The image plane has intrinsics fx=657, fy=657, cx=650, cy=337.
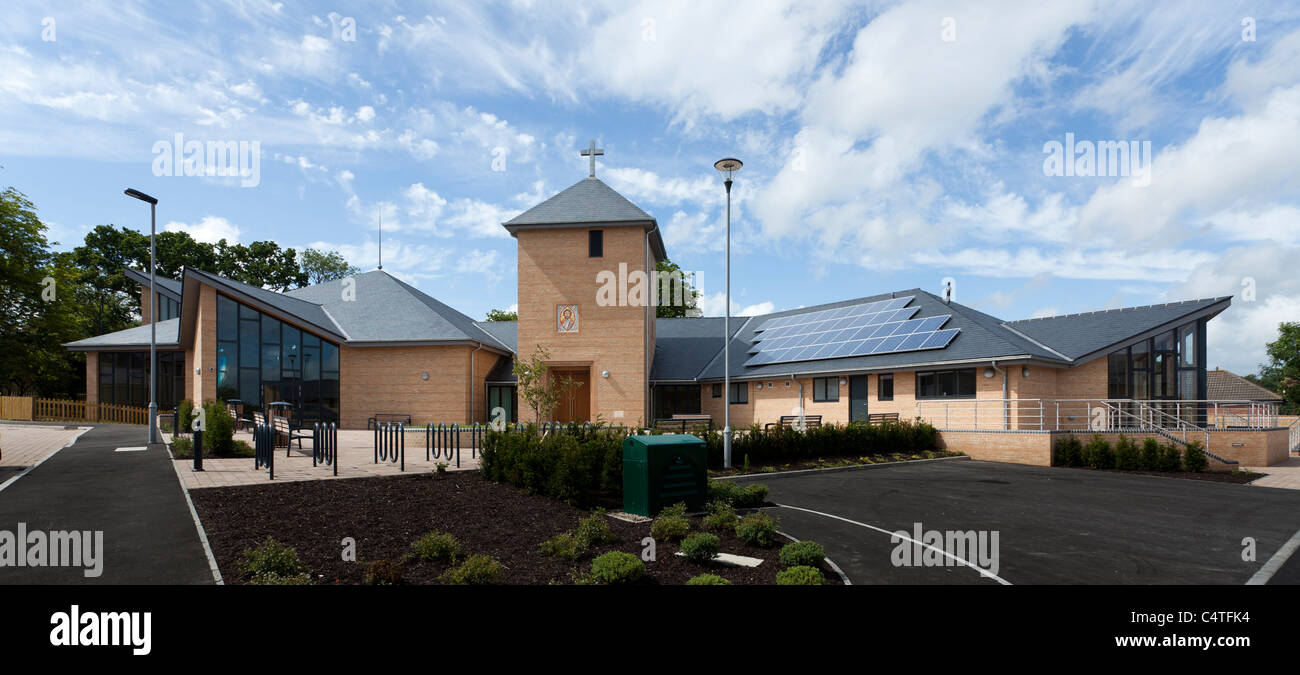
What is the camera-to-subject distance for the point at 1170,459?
61.4ft

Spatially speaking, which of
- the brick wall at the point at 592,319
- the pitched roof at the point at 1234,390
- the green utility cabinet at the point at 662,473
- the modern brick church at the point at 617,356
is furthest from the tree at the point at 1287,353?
the green utility cabinet at the point at 662,473

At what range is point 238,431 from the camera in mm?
23750

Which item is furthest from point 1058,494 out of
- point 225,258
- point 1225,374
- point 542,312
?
point 225,258

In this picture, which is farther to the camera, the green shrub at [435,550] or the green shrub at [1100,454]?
the green shrub at [1100,454]

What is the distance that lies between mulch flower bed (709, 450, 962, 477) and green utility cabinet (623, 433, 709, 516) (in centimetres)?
557

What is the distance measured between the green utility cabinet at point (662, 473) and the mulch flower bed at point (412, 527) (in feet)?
1.62

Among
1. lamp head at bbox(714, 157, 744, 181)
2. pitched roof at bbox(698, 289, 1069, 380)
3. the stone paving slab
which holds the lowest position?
the stone paving slab

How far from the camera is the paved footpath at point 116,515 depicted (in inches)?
254

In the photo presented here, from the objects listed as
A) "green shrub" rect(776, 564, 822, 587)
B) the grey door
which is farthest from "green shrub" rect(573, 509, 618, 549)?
the grey door

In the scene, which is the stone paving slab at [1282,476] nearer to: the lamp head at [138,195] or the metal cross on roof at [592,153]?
the metal cross on roof at [592,153]

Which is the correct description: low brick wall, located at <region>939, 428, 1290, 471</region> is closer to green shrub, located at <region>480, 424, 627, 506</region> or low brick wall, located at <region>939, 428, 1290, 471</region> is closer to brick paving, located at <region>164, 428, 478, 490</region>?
green shrub, located at <region>480, 424, 627, 506</region>

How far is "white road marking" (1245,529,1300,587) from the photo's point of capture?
715 centimetres

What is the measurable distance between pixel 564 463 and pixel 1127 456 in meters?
17.6
